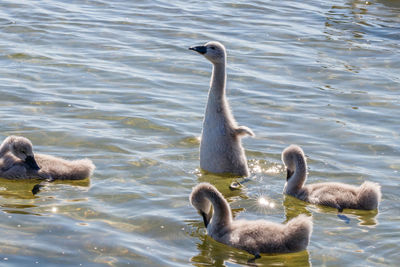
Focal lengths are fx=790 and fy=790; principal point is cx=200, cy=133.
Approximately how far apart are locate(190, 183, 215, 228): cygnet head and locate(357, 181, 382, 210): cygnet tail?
2054mm

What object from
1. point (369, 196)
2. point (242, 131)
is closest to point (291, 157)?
point (242, 131)

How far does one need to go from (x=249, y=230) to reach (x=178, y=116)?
5037mm

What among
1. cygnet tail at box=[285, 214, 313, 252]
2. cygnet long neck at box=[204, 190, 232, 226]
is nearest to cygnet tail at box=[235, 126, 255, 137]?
cygnet long neck at box=[204, 190, 232, 226]

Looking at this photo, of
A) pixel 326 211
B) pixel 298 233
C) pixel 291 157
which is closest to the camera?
pixel 298 233

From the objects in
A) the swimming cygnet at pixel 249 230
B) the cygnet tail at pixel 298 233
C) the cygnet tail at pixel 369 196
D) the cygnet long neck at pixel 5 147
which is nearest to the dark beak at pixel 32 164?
the cygnet long neck at pixel 5 147

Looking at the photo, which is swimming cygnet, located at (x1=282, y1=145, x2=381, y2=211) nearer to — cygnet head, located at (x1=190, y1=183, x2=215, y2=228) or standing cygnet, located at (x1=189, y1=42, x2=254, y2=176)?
standing cygnet, located at (x1=189, y1=42, x2=254, y2=176)

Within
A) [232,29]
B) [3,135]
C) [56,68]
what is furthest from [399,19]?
[3,135]

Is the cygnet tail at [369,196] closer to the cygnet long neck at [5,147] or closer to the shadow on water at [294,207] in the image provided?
the shadow on water at [294,207]

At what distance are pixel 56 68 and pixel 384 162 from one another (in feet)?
22.9

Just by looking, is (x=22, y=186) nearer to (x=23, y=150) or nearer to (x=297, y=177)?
(x=23, y=150)

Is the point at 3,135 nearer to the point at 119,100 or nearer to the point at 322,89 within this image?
the point at 119,100

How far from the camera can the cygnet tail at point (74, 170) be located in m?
10.5

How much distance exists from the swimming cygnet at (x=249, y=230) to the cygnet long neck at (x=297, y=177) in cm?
159

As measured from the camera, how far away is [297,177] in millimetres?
10586
